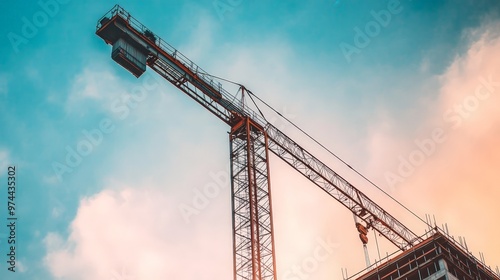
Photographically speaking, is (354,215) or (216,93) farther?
(354,215)

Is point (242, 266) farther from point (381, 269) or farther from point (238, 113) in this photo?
point (238, 113)

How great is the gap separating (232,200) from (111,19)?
1985 cm

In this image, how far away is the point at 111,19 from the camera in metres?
64.0

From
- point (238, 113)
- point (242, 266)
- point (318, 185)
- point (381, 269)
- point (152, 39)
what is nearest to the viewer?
point (381, 269)

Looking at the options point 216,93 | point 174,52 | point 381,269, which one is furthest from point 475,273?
point 174,52

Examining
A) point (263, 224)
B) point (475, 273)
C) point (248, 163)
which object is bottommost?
point (475, 273)

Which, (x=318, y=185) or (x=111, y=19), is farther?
(x=318, y=185)

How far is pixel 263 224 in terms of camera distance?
66062 millimetres

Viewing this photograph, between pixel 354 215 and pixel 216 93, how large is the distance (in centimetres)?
2320

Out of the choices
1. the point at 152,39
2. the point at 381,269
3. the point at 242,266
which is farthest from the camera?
the point at 152,39

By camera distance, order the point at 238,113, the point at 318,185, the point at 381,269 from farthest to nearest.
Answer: the point at 318,185
the point at 238,113
the point at 381,269

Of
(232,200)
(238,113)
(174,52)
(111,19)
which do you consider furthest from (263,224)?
(111,19)

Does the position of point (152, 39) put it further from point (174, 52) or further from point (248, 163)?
point (248, 163)

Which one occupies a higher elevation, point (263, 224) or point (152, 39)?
point (152, 39)
